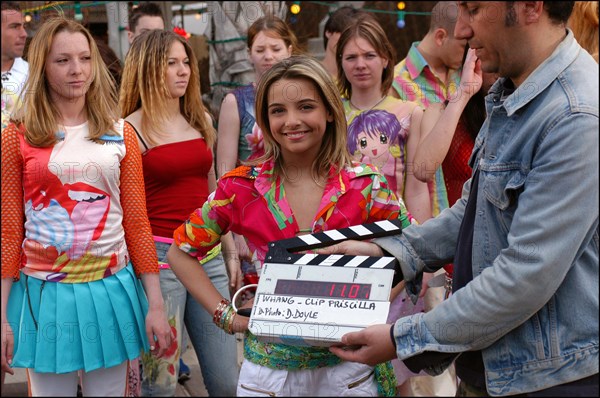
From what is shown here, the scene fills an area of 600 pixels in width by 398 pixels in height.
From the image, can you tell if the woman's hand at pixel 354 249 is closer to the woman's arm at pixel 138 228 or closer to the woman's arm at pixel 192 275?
the woman's arm at pixel 192 275

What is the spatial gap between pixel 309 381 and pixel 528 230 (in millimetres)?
1169

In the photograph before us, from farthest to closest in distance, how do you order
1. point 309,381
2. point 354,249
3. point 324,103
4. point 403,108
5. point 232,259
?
1. point 403,108
2. point 232,259
3. point 324,103
4. point 309,381
5. point 354,249

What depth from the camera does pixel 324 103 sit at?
3252mm

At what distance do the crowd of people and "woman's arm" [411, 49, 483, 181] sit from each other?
0.5 inches

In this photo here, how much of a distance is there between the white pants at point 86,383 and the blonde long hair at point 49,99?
0.98 meters

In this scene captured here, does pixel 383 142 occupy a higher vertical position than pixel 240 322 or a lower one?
higher

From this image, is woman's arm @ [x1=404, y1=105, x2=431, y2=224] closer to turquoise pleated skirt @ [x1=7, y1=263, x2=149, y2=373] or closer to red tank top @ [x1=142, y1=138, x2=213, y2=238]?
red tank top @ [x1=142, y1=138, x2=213, y2=238]

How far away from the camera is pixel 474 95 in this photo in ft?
14.4

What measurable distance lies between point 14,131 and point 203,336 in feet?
4.67

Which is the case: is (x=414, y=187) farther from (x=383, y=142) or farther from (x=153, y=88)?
(x=153, y=88)

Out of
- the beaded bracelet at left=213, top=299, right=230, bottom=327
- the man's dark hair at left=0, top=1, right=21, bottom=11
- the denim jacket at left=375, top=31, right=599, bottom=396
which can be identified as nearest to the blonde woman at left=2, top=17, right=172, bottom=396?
the beaded bracelet at left=213, top=299, right=230, bottom=327

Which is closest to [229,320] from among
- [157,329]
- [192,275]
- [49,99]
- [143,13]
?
[192,275]

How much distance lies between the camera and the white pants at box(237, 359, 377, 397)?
9.60ft

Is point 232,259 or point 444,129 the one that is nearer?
point 444,129
